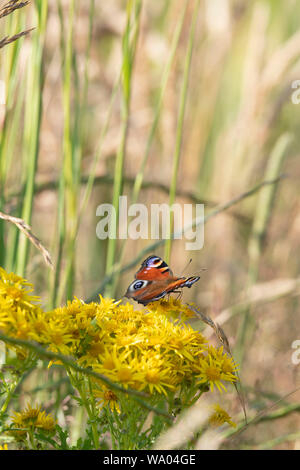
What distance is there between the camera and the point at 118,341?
0.83 m

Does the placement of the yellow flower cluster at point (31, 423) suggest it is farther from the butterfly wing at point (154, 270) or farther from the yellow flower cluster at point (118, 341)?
the butterfly wing at point (154, 270)

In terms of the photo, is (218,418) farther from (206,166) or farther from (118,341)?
(206,166)

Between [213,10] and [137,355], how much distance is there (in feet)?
6.03

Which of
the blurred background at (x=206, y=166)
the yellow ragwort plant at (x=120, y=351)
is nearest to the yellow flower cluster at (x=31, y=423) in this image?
the yellow ragwort plant at (x=120, y=351)

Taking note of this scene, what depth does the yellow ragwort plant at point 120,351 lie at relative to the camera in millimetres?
788

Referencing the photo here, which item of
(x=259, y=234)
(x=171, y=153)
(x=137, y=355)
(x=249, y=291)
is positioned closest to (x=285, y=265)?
(x=259, y=234)

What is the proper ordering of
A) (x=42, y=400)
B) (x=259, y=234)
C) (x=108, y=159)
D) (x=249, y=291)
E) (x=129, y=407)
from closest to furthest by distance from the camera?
1. (x=129, y=407)
2. (x=42, y=400)
3. (x=249, y=291)
4. (x=259, y=234)
5. (x=108, y=159)

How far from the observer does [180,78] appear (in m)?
2.33

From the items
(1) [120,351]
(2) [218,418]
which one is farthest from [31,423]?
(2) [218,418]

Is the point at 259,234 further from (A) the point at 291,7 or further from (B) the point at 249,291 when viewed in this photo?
(A) the point at 291,7

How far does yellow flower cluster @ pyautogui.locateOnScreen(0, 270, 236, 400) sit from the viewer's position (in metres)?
0.78

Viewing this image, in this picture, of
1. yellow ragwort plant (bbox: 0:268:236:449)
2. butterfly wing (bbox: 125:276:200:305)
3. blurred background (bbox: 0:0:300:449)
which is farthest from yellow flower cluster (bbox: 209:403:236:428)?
blurred background (bbox: 0:0:300:449)

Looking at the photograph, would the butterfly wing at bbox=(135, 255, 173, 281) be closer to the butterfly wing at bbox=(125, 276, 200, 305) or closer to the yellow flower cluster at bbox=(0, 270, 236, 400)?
the butterfly wing at bbox=(125, 276, 200, 305)

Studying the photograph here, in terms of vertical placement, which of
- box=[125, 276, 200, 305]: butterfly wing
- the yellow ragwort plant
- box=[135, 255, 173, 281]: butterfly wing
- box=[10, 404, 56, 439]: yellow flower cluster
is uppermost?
box=[135, 255, 173, 281]: butterfly wing
